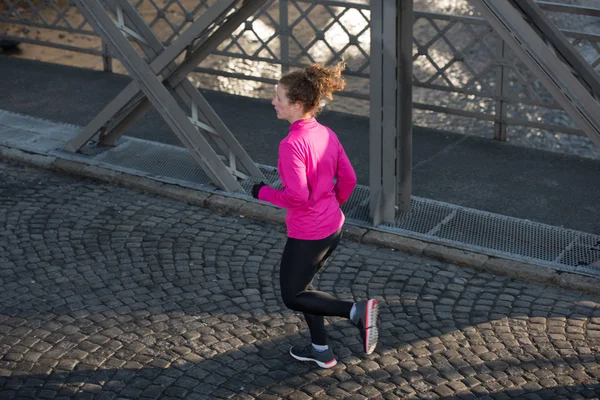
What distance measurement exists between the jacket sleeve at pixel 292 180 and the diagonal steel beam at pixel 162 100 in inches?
121

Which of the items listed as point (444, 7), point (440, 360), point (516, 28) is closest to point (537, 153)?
point (516, 28)

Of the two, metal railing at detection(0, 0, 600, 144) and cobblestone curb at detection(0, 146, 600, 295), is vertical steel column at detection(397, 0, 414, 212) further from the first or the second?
metal railing at detection(0, 0, 600, 144)

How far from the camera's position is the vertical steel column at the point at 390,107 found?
727 centimetres

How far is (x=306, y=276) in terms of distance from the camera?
5.64 m

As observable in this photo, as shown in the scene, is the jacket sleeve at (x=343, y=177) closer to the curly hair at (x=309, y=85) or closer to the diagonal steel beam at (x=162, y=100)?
the curly hair at (x=309, y=85)

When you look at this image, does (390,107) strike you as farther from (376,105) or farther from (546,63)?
(546,63)

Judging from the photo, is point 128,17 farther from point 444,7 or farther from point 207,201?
point 444,7

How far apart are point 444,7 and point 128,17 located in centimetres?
898

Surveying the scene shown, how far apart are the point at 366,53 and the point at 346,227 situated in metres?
3.01

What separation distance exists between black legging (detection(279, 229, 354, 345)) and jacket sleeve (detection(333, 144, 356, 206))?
246 millimetres

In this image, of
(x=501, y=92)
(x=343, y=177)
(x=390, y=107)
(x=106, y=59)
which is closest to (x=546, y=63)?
(x=390, y=107)

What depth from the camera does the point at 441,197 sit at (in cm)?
849

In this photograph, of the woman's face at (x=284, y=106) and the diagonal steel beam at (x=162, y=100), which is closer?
the woman's face at (x=284, y=106)

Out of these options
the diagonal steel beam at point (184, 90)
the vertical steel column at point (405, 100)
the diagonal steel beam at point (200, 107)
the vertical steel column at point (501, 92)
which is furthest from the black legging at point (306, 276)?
the vertical steel column at point (501, 92)
